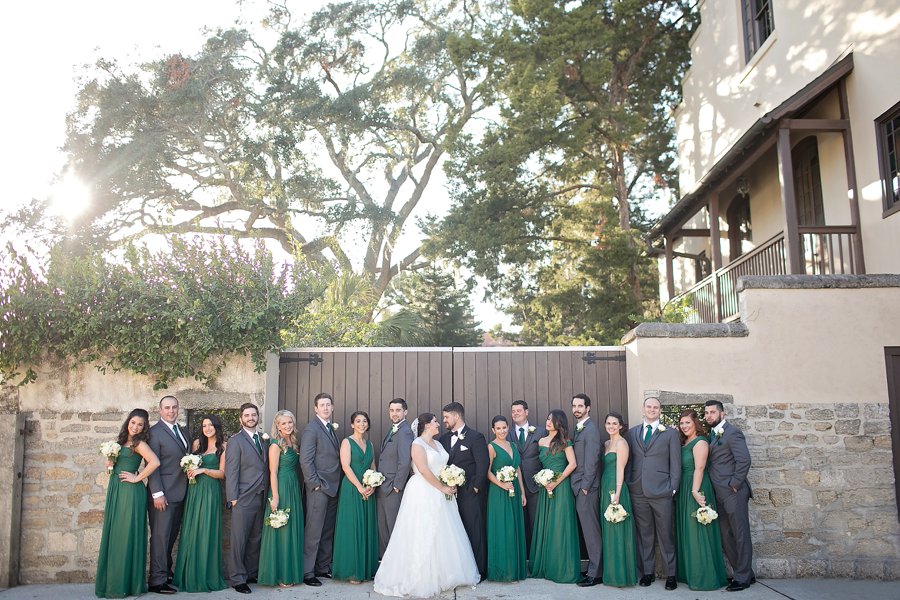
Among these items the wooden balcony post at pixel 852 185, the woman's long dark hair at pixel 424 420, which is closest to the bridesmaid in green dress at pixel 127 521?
the woman's long dark hair at pixel 424 420

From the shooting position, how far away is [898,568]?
7.48 meters

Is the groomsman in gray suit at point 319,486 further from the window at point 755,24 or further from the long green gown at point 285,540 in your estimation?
the window at point 755,24

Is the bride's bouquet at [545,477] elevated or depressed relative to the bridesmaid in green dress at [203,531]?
elevated

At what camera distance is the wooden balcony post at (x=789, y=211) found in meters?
10.1

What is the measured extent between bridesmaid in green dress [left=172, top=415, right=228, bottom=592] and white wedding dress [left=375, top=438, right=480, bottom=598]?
5.14ft

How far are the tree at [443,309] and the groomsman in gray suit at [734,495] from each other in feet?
43.4

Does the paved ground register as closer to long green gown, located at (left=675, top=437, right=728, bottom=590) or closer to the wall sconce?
long green gown, located at (left=675, top=437, right=728, bottom=590)

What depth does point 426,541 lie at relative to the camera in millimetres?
6988

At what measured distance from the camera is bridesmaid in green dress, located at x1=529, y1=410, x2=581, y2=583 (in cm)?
736

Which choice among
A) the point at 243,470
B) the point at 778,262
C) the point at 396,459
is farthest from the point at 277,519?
the point at 778,262

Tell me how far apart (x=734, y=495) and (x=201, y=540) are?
4.98 meters

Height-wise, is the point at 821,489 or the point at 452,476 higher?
the point at 452,476

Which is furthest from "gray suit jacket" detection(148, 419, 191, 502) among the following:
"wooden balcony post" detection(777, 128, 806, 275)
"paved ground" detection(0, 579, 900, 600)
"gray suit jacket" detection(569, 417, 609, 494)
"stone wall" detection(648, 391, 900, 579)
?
"wooden balcony post" detection(777, 128, 806, 275)

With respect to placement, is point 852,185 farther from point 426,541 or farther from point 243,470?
point 243,470
